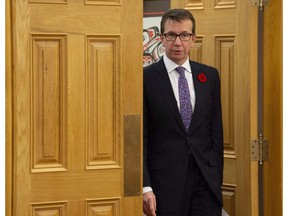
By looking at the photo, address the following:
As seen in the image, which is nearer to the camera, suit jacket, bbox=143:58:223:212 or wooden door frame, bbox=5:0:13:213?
wooden door frame, bbox=5:0:13:213

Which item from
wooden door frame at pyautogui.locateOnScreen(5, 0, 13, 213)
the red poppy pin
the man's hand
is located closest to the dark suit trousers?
the man's hand

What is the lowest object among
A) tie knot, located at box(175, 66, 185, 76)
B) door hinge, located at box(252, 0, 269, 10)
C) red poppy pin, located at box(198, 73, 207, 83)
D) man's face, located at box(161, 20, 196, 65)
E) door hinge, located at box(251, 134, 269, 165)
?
door hinge, located at box(251, 134, 269, 165)

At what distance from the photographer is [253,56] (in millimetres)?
4234

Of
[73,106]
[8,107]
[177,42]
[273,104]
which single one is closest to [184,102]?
[177,42]

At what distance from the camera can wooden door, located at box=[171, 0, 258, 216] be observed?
4.26m

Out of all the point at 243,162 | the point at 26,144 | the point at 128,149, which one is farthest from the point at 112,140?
the point at 243,162

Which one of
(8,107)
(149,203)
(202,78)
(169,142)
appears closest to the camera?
(8,107)

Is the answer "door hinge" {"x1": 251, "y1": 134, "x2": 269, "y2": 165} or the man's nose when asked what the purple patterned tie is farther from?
"door hinge" {"x1": 251, "y1": 134, "x2": 269, "y2": 165}

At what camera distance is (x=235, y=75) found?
14.8ft

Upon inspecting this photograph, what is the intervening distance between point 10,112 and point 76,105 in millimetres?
340

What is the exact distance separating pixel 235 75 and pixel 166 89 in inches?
24.0

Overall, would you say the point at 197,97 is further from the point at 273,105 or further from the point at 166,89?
the point at 273,105

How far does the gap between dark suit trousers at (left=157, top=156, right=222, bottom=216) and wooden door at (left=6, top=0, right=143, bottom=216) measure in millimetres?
342

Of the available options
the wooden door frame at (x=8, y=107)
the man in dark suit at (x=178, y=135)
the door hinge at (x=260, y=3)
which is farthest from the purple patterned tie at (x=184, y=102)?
the wooden door frame at (x=8, y=107)
